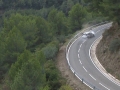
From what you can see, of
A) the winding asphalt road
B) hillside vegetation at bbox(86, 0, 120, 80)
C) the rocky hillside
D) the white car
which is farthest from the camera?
the white car

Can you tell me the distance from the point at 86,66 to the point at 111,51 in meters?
3.49

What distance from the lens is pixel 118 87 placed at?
87.4 feet

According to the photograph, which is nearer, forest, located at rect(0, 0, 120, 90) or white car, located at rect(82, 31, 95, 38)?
forest, located at rect(0, 0, 120, 90)

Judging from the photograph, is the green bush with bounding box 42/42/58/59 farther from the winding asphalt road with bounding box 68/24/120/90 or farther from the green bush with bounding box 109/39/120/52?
the green bush with bounding box 109/39/120/52

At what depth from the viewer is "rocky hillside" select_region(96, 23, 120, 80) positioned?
2908 cm

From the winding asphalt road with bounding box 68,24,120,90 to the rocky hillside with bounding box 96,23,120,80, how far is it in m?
1.19

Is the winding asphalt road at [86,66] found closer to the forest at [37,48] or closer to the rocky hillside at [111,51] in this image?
the rocky hillside at [111,51]

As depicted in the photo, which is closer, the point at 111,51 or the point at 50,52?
the point at 111,51

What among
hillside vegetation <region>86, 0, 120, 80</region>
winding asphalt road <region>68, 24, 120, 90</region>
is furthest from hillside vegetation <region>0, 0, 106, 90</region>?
hillside vegetation <region>86, 0, 120, 80</region>

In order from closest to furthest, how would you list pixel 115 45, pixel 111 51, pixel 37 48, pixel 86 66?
pixel 115 45
pixel 111 51
pixel 86 66
pixel 37 48

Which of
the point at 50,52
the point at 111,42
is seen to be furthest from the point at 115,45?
the point at 50,52

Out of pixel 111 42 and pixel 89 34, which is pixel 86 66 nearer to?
pixel 111 42

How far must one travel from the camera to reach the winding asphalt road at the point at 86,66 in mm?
27350

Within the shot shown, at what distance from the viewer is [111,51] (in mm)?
31000
